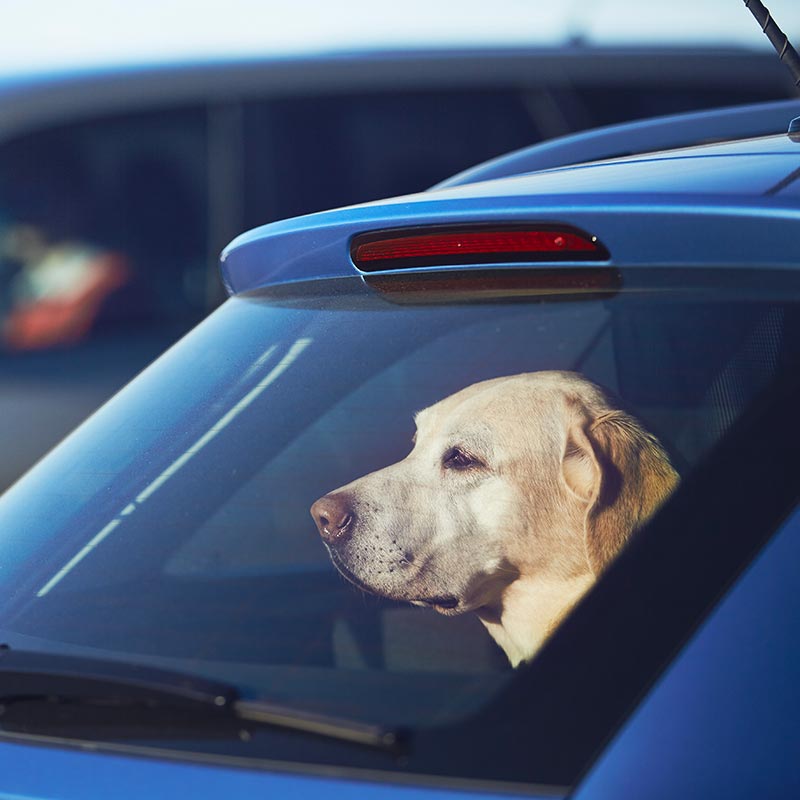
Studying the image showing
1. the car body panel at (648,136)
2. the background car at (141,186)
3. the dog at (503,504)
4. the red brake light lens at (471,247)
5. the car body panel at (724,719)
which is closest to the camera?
the car body panel at (724,719)

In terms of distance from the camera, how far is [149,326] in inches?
193

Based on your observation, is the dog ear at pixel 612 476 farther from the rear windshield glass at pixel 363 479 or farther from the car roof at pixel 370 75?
the car roof at pixel 370 75

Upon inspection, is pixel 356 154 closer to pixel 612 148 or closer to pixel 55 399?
pixel 55 399

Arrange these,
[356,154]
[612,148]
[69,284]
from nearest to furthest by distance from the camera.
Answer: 1. [612,148]
2. [69,284]
3. [356,154]

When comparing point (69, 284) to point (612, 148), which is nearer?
point (612, 148)

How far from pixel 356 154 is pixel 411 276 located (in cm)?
374

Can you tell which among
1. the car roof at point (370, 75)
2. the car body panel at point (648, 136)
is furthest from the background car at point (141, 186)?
the car body panel at point (648, 136)

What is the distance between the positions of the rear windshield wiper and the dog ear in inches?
14.9

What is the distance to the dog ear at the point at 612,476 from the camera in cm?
145

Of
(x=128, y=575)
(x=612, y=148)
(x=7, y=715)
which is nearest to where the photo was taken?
(x=7, y=715)

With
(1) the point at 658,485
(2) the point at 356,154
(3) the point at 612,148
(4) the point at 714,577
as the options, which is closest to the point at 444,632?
(1) the point at 658,485

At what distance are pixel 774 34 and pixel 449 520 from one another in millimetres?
733

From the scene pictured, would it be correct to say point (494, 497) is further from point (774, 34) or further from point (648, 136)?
point (648, 136)

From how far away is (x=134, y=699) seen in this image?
130 centimetres
